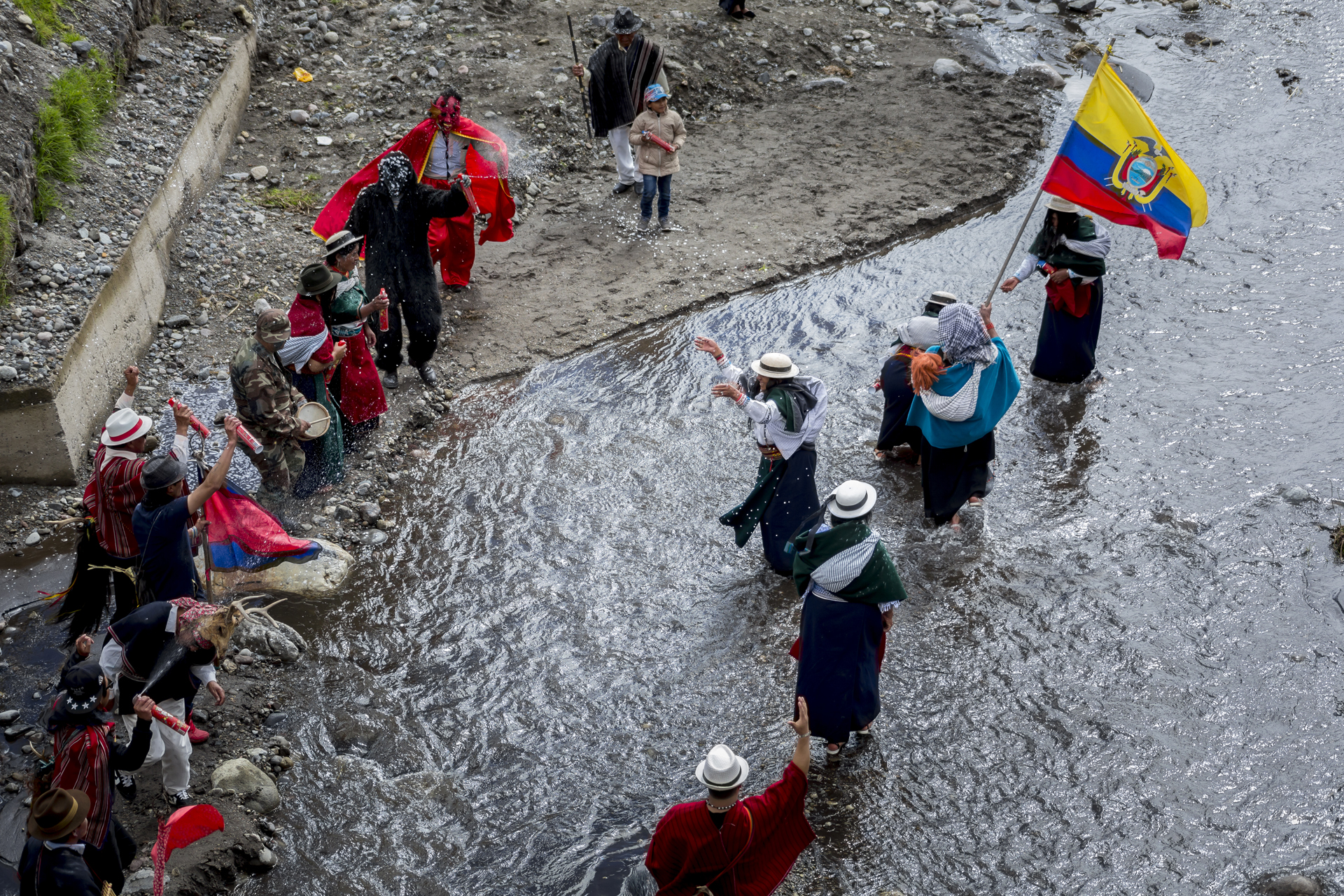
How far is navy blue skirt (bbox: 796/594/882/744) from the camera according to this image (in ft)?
14.8

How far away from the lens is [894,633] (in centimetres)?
562

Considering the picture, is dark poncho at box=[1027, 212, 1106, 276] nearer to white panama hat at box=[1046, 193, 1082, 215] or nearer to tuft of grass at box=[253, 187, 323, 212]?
white panama hat at box=[1046, 193, 1082, 215]

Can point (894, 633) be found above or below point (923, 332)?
below

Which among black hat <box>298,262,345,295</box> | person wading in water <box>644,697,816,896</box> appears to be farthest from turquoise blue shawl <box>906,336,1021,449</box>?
black hat <box>298,262,345,295</box>

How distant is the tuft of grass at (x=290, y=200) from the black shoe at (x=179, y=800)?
610 cm

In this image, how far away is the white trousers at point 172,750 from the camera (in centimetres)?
429

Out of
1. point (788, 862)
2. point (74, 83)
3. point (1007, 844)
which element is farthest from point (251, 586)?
point (74, 83)

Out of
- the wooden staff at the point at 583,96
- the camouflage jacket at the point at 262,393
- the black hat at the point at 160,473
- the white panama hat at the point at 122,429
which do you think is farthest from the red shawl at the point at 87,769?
the wooden staff at the point at 583,96

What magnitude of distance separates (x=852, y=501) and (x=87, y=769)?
126 inches


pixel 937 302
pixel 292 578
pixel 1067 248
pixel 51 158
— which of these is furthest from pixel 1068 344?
pixel 51 158

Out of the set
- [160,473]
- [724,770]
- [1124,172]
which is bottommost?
[160,473]

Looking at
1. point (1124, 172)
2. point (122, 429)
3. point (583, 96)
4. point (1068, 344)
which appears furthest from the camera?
point (583, 96)

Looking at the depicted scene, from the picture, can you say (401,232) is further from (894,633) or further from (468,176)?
(894,633)

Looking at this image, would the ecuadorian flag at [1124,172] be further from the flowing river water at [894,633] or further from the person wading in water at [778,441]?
the person wading in water at [778,441]
